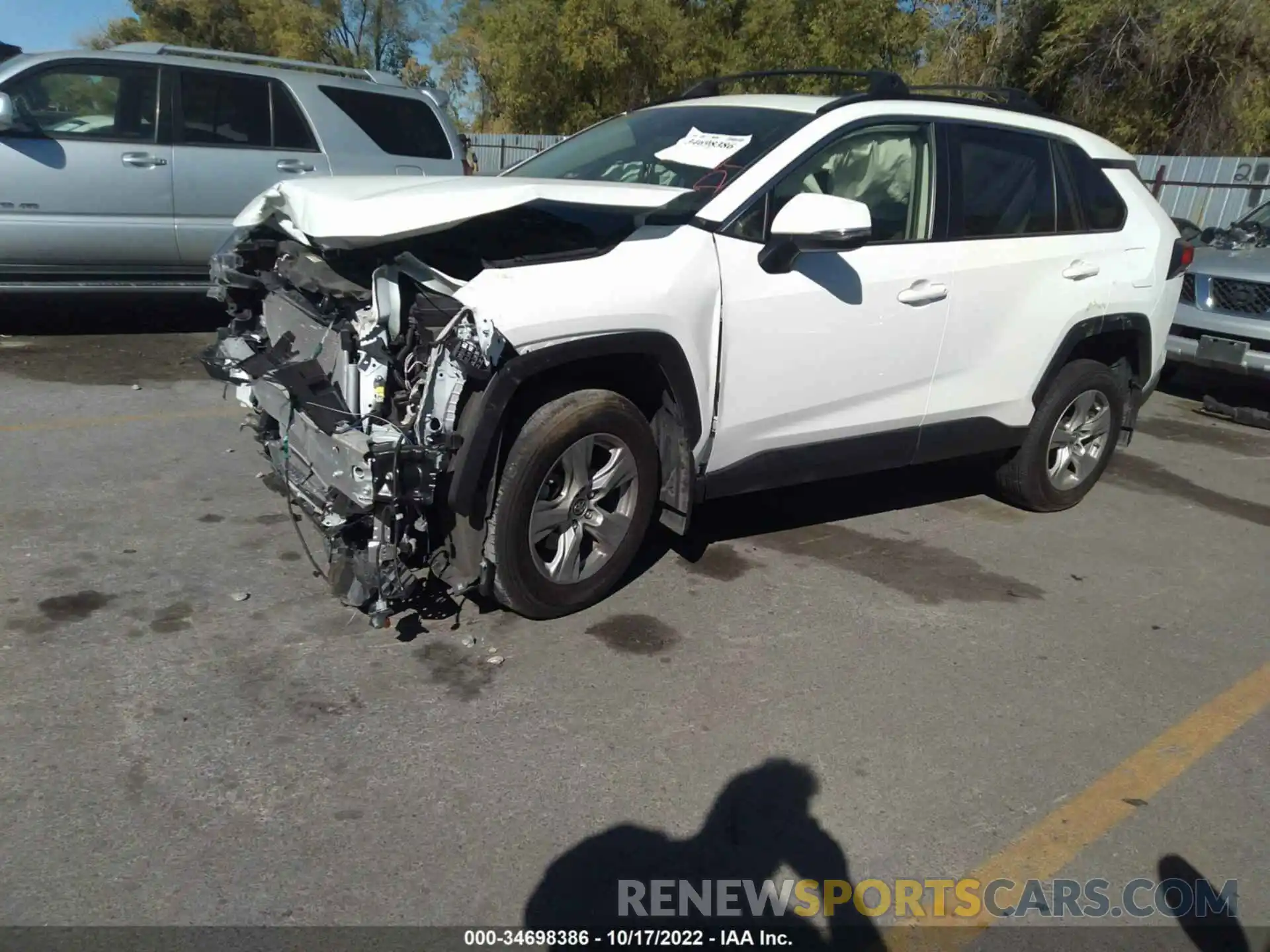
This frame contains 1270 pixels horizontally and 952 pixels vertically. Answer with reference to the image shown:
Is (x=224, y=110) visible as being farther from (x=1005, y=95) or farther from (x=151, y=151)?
(x=1005, y=95)

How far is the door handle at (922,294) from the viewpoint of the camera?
4551 millimetres

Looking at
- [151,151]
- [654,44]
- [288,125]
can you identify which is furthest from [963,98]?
[654,44]

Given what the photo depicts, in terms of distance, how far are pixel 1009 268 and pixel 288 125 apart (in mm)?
5945

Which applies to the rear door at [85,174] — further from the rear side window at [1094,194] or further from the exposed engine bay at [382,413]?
the rear side window at [1094,194]

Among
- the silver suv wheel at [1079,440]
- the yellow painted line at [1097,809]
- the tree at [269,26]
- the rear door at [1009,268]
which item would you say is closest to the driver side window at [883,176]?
the rear door at [1009,268]

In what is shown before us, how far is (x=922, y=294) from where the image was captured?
15.1 ft

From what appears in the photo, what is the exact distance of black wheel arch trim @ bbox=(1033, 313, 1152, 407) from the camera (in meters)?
5.33

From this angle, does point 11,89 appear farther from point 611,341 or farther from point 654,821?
point 654,821

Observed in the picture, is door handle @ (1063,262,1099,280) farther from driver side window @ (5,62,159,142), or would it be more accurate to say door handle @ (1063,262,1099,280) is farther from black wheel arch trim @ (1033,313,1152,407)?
driver side window @ (5,62,159,142)

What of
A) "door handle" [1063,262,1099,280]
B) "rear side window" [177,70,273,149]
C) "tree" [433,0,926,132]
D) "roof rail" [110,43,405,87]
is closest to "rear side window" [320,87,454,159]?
"roof rail" [110,43,405,87]

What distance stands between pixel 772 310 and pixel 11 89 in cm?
616

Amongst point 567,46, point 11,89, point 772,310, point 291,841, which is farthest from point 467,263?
point 567,46

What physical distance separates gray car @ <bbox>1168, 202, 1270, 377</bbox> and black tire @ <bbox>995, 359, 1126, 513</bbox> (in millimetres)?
2775

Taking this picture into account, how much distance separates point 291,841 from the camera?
282cm
